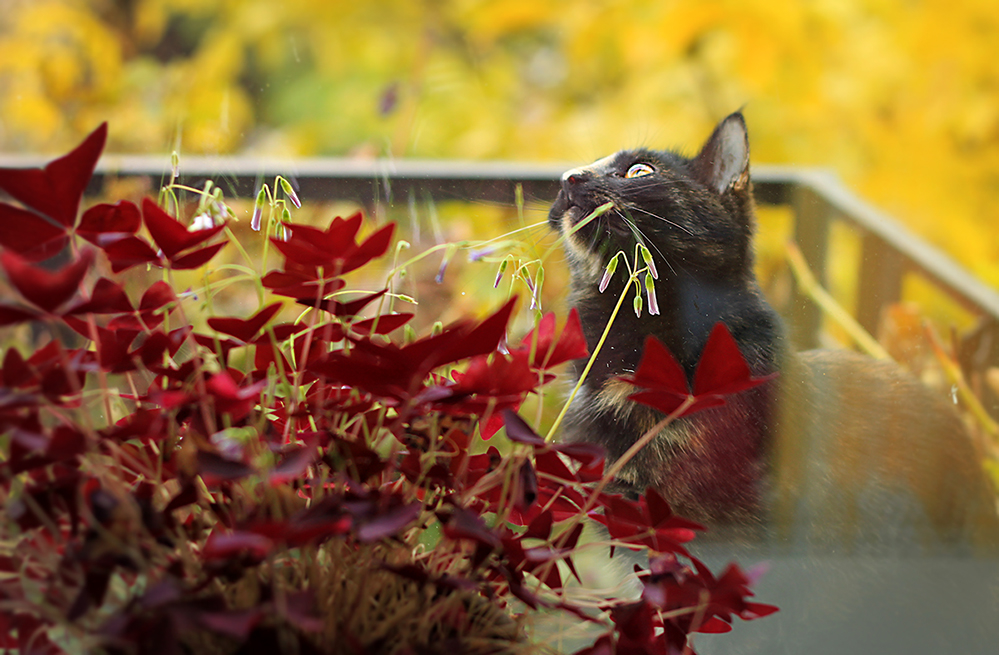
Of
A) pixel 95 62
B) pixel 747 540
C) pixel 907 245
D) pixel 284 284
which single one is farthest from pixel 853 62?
pixel 95 62

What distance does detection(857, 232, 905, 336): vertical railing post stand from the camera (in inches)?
28.2

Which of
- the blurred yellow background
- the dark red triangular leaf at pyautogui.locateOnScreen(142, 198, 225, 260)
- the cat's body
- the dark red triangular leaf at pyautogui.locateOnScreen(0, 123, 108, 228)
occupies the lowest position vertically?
the cat's body

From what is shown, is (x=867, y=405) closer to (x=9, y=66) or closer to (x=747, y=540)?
(x=747, y=540)

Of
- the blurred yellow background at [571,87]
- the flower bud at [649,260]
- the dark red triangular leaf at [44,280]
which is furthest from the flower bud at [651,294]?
the dark red triangular leaf at [44,280]

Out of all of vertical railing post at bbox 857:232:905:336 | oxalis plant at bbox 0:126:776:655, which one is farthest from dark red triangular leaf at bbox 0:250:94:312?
vertical railing post at bbox 857:232:905:336

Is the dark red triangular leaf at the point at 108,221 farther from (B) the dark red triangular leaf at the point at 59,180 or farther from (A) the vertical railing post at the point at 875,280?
(A) the vertical railing post at the point at 875,280

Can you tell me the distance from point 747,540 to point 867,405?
0.17m

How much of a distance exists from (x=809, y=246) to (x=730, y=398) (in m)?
0.20

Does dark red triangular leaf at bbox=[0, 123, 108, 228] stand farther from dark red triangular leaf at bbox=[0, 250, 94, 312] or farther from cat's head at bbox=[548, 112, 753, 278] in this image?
cat's head at bbox=[548, 112, 753, 278]

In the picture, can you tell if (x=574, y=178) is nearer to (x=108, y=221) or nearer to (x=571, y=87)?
(x=108, y=221)

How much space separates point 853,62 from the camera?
1.00m

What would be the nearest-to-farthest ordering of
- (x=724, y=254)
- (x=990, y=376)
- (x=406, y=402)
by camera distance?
1. (x=406, y=402)
2. (x=724, y=254)
3. (x=990, y=376)

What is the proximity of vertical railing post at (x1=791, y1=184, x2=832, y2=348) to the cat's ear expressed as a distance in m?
0.11

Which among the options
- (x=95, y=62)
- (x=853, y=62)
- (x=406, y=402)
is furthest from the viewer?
(x=95, y=62)
